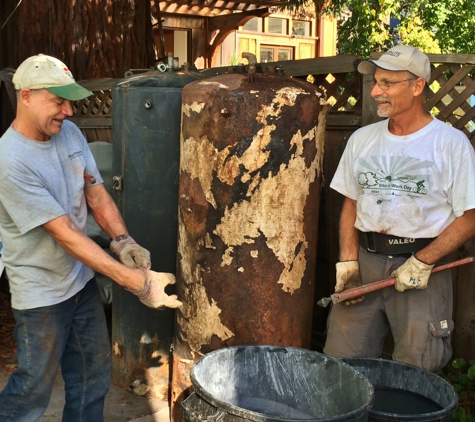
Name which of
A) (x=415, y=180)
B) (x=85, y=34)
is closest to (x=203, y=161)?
(x=415, y=180)

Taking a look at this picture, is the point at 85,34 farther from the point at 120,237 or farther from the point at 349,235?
the point at 349,235

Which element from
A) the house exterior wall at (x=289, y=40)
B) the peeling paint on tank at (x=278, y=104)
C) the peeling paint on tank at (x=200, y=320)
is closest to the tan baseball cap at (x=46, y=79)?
the peeling paint on tank at (x=278, y=104)

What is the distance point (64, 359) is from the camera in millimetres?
3391

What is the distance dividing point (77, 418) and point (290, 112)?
1808mm

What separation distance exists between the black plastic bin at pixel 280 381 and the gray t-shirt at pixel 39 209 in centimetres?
80

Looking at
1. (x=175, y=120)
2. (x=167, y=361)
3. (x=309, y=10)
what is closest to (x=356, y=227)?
(x=175, y=120)

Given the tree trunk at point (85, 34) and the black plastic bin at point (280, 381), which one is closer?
the black plastic bin at point (280, 381)

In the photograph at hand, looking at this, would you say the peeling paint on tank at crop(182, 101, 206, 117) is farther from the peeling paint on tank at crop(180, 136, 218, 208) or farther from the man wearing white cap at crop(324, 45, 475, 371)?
the man wearing white cap at crop(324, 45, 475, 371)

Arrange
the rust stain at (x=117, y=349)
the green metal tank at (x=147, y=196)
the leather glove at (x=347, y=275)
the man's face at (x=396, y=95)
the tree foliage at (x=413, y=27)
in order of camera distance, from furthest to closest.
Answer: the tree foliage at (x=413, y=27) < the rust stain at (x=117, y=349) < the green metal tank at (x=147, y=196) < the leather glove at (x=347, y=275) < the man's face at (x=396, y=95)

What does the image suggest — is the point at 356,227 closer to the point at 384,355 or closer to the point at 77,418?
the point at 384,355

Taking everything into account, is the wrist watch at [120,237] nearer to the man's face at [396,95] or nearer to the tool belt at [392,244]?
the tool belt at [392,244]

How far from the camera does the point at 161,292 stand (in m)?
3.15

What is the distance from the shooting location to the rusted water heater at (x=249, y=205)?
3.33 m

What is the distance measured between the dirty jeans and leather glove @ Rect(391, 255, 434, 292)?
0.13m
